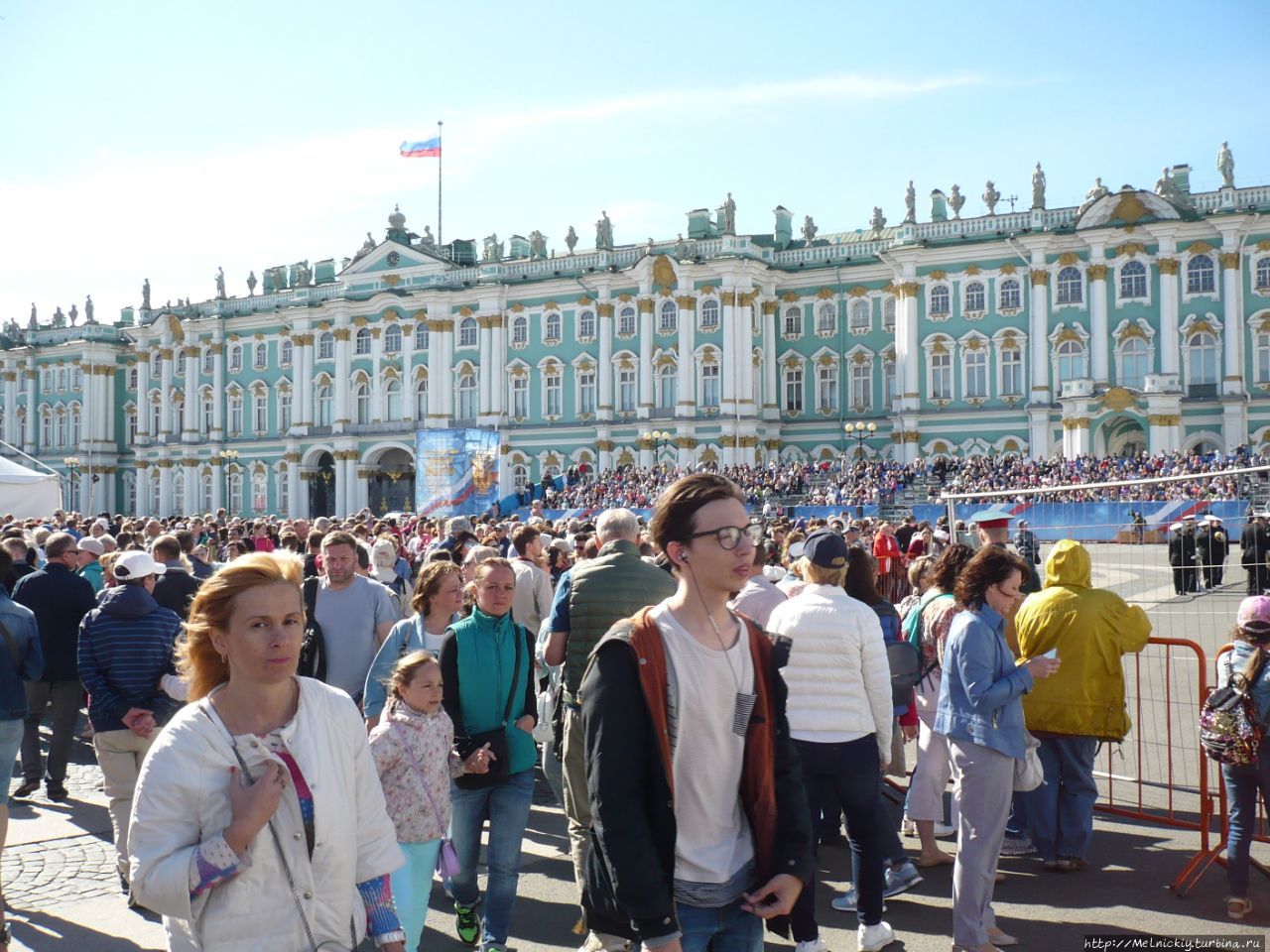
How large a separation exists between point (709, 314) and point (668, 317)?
1.96m

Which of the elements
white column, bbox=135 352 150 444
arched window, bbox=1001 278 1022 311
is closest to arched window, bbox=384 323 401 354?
white column, bbox=135 352 150 444

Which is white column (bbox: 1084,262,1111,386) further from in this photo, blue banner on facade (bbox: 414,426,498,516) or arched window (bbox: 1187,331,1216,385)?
blue banner on facade (bbox: 414,426,498,516)

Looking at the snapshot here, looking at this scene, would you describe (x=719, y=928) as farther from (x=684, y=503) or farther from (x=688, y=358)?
(x=688, y=358)

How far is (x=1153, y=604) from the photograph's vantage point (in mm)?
10289

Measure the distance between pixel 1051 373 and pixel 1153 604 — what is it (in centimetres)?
3582

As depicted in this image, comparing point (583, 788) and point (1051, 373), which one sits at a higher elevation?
point (1051, 373)

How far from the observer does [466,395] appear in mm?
54250

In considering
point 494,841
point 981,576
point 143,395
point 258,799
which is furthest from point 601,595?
point 143,395

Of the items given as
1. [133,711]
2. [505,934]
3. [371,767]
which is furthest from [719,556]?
[133,711]

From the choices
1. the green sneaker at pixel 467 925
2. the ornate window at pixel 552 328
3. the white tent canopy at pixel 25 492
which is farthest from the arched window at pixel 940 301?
the green sneaker at pixel 467 925

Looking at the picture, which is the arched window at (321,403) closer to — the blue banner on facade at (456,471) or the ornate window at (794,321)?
the ornate window at (794,321)

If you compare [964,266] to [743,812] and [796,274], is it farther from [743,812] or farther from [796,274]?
[743,812]

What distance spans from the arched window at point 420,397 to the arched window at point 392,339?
2.05 meters

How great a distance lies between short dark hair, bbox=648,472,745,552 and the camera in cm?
362
